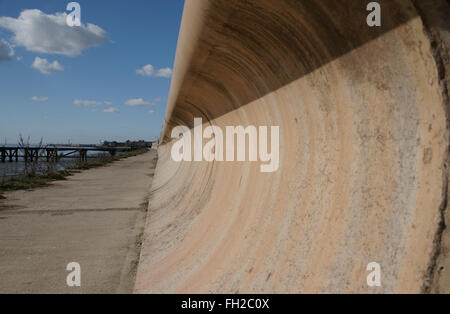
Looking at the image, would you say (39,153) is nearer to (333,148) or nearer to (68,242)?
(68,242)

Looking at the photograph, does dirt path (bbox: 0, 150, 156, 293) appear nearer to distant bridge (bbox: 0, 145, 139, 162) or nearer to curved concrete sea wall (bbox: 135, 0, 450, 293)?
curved concrete sea wall (bbox: 135, 0, 450, 293)

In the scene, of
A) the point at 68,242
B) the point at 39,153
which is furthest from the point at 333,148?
the point at 39,153

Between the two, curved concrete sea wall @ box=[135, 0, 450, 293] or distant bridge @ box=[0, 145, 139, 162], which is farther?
distant bridge @ box=[0, 145, 139, 162]

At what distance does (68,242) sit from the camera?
4328mm

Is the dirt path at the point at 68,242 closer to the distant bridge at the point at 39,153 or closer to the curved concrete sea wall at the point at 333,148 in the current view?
the curved concrete sea wall at the point at 333,148

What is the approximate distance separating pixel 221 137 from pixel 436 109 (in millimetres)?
2972

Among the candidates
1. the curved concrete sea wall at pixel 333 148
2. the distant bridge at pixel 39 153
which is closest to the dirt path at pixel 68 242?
the curved concrete sea wall at pixel 333 148

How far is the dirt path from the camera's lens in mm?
3041

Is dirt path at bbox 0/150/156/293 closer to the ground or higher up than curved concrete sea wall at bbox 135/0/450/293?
closer to the ground

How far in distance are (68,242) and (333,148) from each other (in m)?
3.75

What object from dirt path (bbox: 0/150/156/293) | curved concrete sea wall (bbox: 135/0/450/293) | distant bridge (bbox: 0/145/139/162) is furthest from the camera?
distant bridge (bbox: 0/145/139/162)

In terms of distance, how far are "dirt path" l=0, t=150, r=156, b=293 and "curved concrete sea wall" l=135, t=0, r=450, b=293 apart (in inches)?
33.7

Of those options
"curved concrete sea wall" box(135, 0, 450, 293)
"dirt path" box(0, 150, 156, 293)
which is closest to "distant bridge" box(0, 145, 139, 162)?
"dirt path" box(0, 150, 156, 293)

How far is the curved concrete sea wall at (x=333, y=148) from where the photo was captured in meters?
1.19
